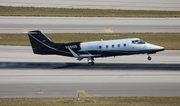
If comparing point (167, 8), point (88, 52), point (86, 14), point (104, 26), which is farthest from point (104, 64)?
point (167, 8)

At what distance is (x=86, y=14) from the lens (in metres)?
81.8

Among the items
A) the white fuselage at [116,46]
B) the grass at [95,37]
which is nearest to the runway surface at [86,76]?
the white fuselage at [116,46]

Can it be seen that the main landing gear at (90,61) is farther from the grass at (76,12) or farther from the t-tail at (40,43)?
the grass at (76,12)

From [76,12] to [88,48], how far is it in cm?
2982

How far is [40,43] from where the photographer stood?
176 ft

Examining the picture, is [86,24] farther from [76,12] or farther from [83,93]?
[83,93]

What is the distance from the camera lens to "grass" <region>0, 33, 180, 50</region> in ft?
212

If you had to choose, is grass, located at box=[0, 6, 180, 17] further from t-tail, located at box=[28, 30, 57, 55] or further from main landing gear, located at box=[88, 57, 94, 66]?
main landing gear, located at box=[88, 57, 94, 66]

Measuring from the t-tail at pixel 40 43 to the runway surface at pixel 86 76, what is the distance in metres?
1.18

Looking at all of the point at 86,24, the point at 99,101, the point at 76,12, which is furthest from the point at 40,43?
the point at 76,12

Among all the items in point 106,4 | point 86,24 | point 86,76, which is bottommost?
point 86,76

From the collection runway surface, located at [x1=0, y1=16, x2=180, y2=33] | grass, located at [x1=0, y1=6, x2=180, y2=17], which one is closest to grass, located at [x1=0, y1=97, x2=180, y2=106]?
runway surface, located at [x1=0, y1=16, x2=180, y2=33]

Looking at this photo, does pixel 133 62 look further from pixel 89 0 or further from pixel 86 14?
pixel 89 0

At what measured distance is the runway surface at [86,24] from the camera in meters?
71.8
